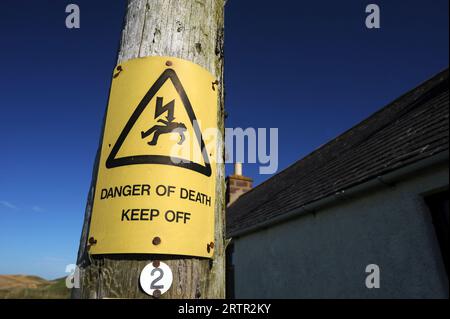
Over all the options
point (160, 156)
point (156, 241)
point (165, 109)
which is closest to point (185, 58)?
point (165, 109)

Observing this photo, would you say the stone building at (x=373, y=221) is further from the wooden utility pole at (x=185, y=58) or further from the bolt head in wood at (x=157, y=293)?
the bolt head in wood at (x=157, y=293)

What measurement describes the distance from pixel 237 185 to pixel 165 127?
1623 centimetres

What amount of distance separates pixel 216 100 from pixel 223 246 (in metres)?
0.58

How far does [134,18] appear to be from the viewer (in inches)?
48.4

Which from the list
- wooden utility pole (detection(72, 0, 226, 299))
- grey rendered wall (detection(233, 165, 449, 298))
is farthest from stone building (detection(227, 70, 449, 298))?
wooden utility pole (detection(72, 0, 226, 299))

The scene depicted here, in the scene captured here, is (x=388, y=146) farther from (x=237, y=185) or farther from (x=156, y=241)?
(x=237, y=185)

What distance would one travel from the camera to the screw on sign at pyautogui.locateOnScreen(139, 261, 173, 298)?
892mm

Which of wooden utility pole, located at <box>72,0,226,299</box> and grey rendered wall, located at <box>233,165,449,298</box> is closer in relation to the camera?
wooden utility pole, located at <box>72,0,226,299</box>

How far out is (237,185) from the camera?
1719cm

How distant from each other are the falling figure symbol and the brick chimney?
50.8 ft

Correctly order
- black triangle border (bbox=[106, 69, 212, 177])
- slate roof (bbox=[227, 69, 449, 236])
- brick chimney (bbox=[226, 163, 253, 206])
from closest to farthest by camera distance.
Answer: black triangle border (bbox=[106, 69, 212, 177])
slate roof (bbox=[227, 69, 449, 236])
brick chimney (bbox=[226, 163, 253, 206])

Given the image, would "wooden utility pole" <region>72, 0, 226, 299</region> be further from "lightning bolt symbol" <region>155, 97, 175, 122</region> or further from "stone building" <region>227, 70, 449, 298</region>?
"stone building" <region>227, 70, 449, 298</region>
